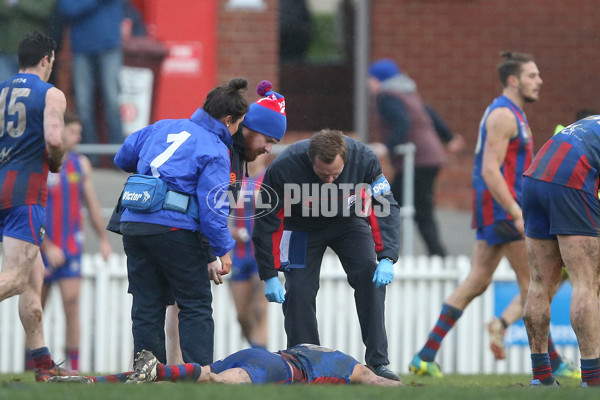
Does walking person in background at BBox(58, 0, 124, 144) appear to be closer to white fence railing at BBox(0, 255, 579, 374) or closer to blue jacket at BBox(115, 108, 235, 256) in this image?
white fence railing at BBox(0, 255, 579, 374)

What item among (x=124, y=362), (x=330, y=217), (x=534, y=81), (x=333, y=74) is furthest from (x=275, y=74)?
(x=330, y=217)

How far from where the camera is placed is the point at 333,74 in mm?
14828

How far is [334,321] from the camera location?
1113 cm

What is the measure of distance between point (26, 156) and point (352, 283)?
93.0 inches

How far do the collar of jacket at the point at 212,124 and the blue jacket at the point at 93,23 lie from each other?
557 centimetres

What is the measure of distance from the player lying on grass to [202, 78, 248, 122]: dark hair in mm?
1513

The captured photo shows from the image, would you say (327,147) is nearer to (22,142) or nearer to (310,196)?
(310,196)

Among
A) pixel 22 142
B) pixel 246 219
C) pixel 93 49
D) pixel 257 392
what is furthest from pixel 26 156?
pixel 93 49

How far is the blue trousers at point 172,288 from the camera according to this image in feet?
22.4

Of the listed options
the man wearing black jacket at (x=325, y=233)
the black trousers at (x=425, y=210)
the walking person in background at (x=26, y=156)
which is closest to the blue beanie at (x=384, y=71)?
the black trousers at (x=425, y=210)

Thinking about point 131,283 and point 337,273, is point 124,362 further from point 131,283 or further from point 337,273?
point 131,283

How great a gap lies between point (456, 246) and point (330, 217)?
17.4ft

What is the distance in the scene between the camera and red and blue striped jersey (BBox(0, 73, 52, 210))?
730 centimetres

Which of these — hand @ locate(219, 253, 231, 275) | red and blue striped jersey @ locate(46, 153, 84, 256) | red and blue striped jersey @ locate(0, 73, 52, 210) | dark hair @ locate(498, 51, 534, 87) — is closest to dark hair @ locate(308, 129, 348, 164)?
hand @ locate(219, 253, 231, 275)
